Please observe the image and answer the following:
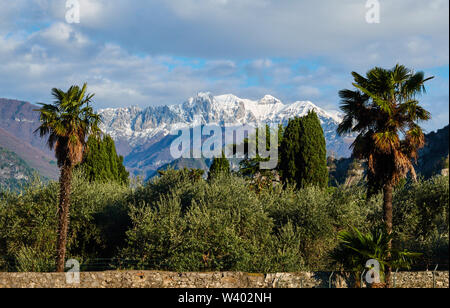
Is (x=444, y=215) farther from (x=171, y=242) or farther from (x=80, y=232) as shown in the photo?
(x=80, y=232)

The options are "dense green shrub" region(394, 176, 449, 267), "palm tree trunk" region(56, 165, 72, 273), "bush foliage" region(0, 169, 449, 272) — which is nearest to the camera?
"palm tree trunk" region(56, 165, 72, 273)

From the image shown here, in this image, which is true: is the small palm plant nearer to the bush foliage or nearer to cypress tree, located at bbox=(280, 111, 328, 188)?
the bush foliage

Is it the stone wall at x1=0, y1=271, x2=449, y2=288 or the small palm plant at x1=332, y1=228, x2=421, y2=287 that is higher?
the small palm plant at x1=332, y1=228, x2=421, y2=287

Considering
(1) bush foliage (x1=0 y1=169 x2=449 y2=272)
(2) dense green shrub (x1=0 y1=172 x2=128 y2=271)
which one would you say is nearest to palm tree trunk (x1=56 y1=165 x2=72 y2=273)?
(1) bush foliage (x1=0 y1=169 x2=449 y2=272)

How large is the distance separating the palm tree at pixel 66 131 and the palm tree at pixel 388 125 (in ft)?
44.1

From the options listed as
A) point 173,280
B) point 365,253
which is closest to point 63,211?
point 173,280

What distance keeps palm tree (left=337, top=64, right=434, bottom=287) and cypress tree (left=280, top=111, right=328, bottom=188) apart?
668 inches

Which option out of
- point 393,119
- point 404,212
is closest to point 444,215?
point 404,212

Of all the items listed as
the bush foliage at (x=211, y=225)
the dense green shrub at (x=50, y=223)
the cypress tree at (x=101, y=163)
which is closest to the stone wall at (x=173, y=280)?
the bush foliage at (x=211, y=225)

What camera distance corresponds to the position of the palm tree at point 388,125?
24703 mm

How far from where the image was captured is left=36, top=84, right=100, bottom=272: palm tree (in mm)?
25969

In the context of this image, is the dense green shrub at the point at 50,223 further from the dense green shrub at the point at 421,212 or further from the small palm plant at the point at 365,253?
the dense green shrub at the point at 421,212

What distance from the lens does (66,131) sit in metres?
26.1
